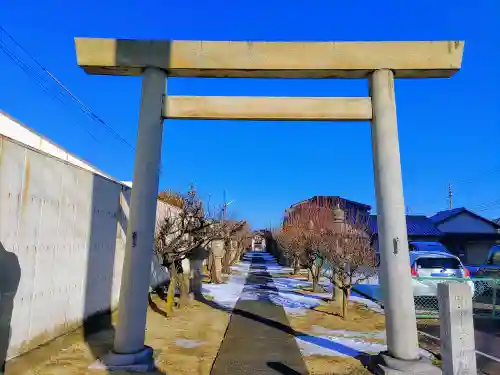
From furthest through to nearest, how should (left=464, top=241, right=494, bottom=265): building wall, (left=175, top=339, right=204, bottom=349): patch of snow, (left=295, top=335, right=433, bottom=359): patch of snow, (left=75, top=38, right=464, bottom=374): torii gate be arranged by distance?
(left=464, top=241, right=494, bottom=265): building wall, (left=175, top=339, right=204, bottom=349): patch of snow, (left=295, top=335, right=433, bottom=359): patch of snow, (left=75, top=38, right=464, bottom=374): torii gate

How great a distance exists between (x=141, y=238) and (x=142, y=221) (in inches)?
10.1

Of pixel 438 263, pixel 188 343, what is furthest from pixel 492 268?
pixel 188 343

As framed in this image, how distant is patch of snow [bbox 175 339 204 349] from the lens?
6.51 meters

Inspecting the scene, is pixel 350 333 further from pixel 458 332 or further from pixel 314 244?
pixel 314 244

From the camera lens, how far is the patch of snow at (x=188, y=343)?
21.4ft

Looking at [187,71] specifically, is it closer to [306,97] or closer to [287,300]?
[306,97]

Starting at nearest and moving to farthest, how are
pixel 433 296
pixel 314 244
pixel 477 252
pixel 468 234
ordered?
pixel 433 296
pixel 314 244
pixel 477 252
pixel 468 234

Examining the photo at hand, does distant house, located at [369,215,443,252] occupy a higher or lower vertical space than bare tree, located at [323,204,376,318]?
higher

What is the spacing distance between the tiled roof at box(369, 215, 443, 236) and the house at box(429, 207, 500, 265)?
560 millimetres

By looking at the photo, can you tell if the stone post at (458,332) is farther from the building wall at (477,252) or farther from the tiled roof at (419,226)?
the building wall at (477,252)

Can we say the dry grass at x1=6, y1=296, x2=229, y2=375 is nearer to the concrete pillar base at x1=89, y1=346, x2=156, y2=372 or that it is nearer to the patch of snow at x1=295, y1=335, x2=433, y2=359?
the concrete pillar base at x1=89, y1=346, x2=156, y2=372

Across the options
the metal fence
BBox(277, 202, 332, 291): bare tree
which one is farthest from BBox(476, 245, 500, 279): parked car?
BBox(277, 202, 332, 291): bare tree

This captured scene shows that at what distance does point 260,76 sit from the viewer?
237 inches

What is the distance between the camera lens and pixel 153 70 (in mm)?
5887
